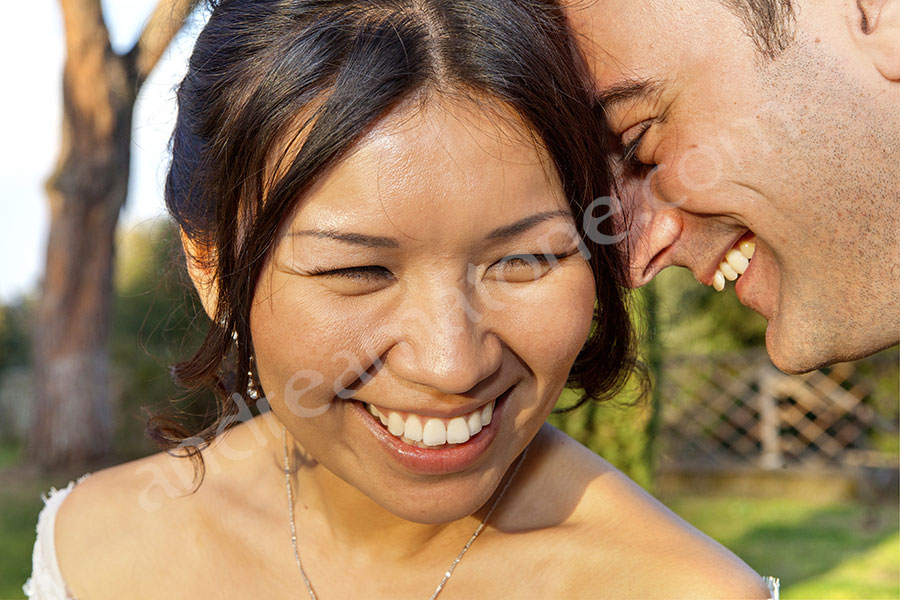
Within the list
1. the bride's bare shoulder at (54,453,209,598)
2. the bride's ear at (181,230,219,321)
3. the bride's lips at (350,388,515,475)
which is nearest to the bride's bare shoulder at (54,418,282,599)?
the bride's bare shoulder at (54,453,209,598)

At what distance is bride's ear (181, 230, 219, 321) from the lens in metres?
2.29

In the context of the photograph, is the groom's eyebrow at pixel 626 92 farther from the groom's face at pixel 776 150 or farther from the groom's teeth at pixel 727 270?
the groom's teeth at pixel 727 270

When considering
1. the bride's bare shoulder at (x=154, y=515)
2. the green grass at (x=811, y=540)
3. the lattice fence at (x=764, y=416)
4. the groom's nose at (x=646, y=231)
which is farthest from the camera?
the lattice fence at (x=764, y=416)

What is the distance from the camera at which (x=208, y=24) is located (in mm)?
2277

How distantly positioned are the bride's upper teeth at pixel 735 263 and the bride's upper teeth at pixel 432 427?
85 centimetres

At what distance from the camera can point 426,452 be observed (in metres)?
2.10

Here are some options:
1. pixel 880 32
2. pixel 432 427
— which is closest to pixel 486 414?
pixel 432 427

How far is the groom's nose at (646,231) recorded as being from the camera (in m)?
2.44

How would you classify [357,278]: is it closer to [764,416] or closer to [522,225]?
[522,225]

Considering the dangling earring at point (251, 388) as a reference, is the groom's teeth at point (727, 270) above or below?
above

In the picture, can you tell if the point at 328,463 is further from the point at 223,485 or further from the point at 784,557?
the point at 784,557

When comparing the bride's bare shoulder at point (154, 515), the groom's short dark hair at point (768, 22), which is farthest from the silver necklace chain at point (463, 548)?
the groom's short dark hair at point (768, 22)

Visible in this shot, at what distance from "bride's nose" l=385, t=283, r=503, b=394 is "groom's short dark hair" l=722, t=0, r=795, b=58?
877 millimetres

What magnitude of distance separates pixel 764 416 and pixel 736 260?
27.2 ft
